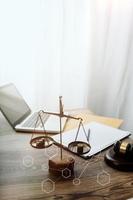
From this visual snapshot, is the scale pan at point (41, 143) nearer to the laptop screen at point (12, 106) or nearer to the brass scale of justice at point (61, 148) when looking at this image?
the brass scale of justice at point (61, 148)

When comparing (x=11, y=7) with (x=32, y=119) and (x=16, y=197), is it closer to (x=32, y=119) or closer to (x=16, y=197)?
(x=32, y=119)

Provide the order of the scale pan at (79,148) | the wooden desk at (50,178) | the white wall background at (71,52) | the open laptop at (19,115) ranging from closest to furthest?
the wooden desk at (50,178) < the scale pan at (79,148) < the open laptop at (19,115) < the white wall background at (71,52)

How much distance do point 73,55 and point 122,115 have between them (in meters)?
0.59

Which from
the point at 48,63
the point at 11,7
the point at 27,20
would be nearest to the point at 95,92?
the point at 48,63

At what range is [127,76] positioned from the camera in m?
1.94
